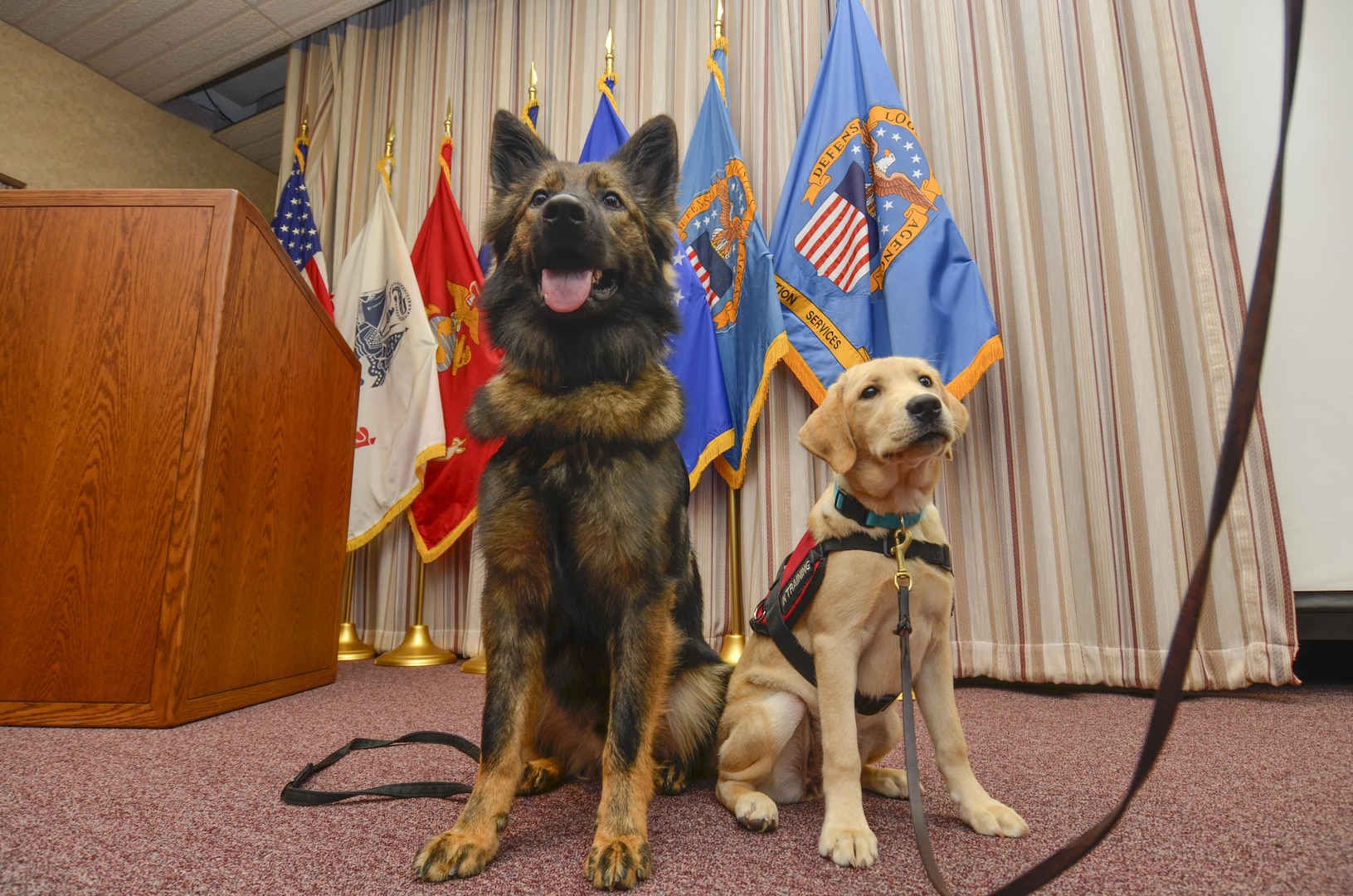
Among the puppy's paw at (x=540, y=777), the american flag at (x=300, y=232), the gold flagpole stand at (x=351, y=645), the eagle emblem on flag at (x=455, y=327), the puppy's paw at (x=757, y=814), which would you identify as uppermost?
the american flag at (x=300, y=232)

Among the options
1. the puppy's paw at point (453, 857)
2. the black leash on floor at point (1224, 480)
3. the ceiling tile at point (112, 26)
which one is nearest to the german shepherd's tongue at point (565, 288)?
the puppy's paw at point (453, 857)

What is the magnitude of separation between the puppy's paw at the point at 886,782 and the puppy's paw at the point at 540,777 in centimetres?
60

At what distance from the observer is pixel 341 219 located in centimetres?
425

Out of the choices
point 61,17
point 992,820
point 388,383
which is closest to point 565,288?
point 992,820

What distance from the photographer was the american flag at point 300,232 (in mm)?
3916

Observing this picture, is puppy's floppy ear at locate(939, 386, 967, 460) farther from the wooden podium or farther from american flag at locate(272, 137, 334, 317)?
american flag at locate(272, 137, 334, 317)

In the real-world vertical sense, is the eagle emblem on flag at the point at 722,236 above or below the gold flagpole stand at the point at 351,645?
above

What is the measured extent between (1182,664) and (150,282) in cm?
234

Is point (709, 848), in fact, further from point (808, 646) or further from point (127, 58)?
point (127, 58)

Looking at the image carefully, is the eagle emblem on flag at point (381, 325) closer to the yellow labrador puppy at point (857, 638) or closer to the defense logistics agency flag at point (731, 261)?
the defense logistics agency flag at point (731, 261)

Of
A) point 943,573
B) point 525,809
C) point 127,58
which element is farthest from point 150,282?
point 127,58

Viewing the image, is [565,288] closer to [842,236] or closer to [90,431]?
[90,431]

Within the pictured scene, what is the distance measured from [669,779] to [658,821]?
7.0 inches

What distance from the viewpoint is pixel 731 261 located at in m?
2.96
